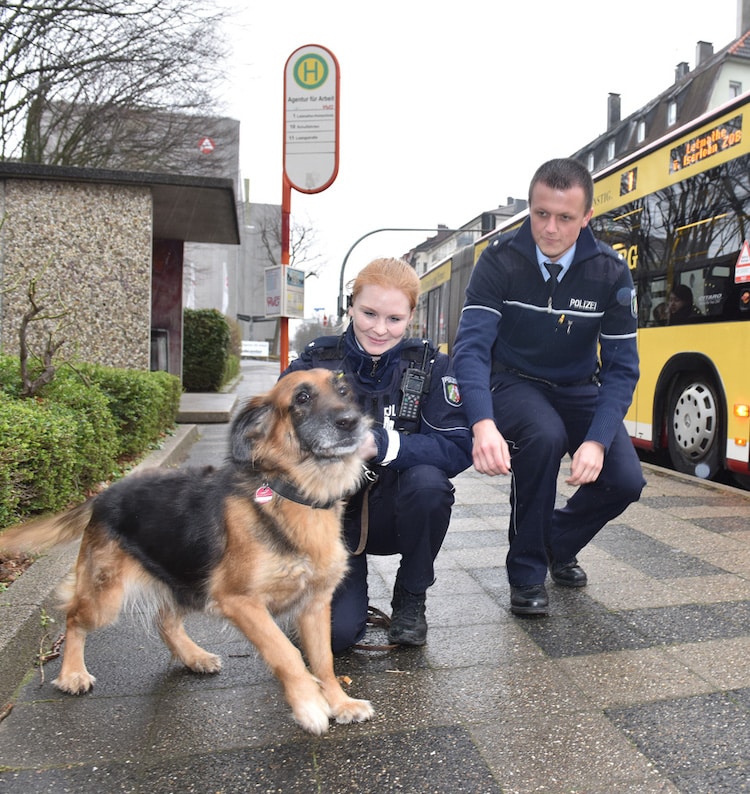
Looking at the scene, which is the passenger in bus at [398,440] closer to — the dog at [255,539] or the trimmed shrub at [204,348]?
the dog at [255,539]

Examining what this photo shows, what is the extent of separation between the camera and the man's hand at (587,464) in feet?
10.6

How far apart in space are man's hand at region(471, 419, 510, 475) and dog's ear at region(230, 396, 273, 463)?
3.32 feet

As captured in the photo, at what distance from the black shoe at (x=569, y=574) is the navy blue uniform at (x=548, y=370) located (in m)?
0.19

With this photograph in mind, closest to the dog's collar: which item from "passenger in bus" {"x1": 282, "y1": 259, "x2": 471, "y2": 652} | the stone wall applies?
"passenger in bus" {"x1": 282, "y1": 259, "x2": 471, "y2": 652}

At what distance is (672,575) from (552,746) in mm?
2154

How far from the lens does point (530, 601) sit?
343 cm

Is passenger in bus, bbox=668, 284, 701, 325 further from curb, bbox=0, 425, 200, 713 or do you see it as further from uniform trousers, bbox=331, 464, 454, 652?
curb, bbox=0, 425, 200, 713

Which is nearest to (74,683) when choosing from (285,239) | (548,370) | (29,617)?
(29,617)

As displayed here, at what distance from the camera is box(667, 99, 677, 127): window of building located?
38.7m

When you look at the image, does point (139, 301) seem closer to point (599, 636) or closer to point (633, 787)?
point (599, 636)

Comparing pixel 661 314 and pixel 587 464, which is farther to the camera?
pixel 661 314

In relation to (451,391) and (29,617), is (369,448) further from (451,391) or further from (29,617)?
(29,617)

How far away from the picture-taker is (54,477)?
423cm

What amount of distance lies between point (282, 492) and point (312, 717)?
0.79m
